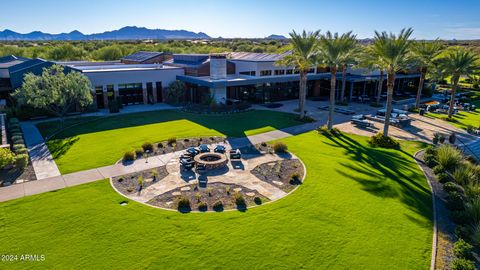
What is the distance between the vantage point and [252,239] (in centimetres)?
1454

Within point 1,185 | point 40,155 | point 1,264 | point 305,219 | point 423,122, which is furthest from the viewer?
point 423,122

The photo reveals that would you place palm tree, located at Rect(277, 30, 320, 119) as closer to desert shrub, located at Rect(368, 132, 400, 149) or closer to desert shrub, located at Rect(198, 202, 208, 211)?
desert shrub, located at Rect(368, 132, 400, 149)

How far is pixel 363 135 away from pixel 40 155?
30975 millimetres

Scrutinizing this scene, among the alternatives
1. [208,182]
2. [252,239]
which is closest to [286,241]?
[252,239]

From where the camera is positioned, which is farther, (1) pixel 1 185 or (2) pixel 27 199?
(1) pixel 1 185

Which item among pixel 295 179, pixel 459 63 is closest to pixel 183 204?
pixel 295 179

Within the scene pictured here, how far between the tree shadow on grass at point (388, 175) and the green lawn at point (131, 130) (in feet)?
35.4

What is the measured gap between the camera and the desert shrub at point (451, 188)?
19844 millimetres

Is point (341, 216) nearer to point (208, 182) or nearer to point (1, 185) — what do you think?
point (208, 182)

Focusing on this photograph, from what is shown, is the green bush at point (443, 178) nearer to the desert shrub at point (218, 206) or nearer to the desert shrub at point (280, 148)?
the desert shrub at point (280, 148)

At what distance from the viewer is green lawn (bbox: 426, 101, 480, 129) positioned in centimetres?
3764

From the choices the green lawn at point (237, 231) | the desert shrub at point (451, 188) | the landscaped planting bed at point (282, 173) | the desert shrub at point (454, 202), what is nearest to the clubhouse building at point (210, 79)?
the landscaped planting bed at point (282, 173)

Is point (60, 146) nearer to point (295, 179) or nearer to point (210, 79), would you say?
point (295, 179)

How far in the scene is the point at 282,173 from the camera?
22.4 metres
